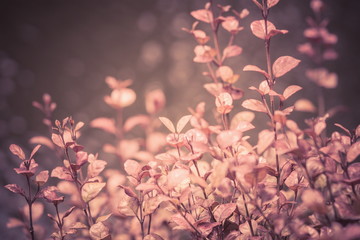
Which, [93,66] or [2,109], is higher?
[93,66]

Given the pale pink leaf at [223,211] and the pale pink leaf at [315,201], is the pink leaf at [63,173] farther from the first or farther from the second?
the pale pink leaf at [315,201]

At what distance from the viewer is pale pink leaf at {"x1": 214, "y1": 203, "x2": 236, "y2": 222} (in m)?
0.62

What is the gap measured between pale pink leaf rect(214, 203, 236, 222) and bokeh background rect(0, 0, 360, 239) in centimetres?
105

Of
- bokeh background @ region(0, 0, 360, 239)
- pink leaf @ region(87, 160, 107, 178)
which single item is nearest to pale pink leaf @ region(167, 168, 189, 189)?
pink leaf @ region(87, 160, 107, 178)

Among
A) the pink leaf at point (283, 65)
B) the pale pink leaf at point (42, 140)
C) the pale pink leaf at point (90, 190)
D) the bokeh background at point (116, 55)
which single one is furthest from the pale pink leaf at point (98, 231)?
the bokeh background at point (116, 55)

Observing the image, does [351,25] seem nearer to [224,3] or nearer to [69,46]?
[224,3]

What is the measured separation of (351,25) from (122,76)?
1430 mm

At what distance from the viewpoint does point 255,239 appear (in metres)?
0.57

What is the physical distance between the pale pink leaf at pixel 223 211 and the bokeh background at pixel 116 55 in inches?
41.3

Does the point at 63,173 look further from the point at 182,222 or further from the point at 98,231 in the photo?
the point at 182,222

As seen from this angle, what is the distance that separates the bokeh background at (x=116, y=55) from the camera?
1.65m

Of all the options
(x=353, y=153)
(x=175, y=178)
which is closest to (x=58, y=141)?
(x=175, y=178)

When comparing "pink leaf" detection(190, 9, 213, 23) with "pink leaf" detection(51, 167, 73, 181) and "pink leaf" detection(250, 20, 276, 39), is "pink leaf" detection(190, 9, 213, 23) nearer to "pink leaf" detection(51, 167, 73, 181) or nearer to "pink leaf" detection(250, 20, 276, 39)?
"pink leaf" detection(250, 20, 276, 39)

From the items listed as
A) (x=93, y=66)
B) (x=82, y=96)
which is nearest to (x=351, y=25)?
(x=93, y=66)
